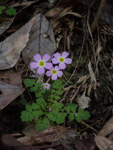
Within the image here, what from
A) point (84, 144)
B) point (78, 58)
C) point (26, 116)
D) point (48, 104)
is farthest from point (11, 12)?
point (84, 144)

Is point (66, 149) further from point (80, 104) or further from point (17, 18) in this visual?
point (17, 18)

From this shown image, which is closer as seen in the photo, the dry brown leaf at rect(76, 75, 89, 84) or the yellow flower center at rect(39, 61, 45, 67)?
the yellow flower center at rect(39, 61, 45, 67)

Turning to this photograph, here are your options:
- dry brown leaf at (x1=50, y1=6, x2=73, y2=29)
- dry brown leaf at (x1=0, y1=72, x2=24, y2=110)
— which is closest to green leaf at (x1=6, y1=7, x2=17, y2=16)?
dry brown leaf at (x1=50, y1=6, x2=73, y2=29)

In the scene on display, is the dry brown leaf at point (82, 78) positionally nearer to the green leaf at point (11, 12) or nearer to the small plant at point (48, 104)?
the small plant at point (48, 104)

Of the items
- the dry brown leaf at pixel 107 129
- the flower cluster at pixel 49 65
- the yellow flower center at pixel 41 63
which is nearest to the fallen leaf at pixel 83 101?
the dry brown leaf at pixel 107 129

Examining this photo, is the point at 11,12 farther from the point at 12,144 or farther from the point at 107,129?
the point at 107,129

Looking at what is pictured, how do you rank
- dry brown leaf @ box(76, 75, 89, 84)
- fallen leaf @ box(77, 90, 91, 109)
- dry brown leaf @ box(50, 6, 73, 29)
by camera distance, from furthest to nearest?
dry brown leaf @ box(50, 6, 73, 29) → dry brown leaf @ box(76, 75, 89, 84) → fallen leaf @ box(77, 90, 91, 109)

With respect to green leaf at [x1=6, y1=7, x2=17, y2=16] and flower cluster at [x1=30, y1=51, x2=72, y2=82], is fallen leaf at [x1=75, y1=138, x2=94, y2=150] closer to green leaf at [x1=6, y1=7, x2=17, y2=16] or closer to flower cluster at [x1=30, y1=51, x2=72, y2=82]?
flower cluster at [x1=30, y1=51, x2=72, y2=82]
